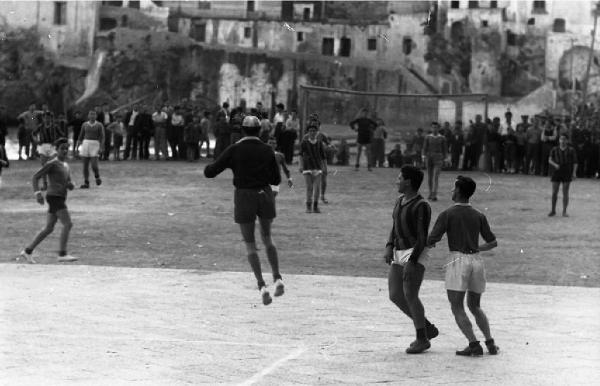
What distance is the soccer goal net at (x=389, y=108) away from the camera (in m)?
40.0

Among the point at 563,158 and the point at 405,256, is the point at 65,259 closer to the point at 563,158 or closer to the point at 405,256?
the point at 405,256

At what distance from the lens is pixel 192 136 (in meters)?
37.1

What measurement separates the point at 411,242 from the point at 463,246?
46 centimetres

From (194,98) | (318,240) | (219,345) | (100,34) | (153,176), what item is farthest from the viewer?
(100,34)

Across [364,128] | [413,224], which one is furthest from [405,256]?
[364,128]

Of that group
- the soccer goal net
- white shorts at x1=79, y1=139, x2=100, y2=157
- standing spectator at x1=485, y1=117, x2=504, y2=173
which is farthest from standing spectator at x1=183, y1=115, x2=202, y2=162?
white shorts at x1=79, y1=139, x2=100, y2=157

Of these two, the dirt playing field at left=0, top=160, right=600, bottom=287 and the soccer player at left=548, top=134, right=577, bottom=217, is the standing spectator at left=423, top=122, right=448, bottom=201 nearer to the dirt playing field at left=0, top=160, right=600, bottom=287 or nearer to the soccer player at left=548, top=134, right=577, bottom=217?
the dirt playing field at left=0, top=160, right=600, bottom=287

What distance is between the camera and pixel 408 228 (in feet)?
37.6

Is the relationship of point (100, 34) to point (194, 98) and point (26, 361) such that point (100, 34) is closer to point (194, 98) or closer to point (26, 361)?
point (194, 98)

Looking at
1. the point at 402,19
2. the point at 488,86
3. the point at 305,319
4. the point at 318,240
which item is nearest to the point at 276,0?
the point at 402,19

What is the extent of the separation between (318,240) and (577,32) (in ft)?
222

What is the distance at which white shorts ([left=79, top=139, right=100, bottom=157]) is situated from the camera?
2833cm

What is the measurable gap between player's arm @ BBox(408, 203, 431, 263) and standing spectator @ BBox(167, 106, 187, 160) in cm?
2628

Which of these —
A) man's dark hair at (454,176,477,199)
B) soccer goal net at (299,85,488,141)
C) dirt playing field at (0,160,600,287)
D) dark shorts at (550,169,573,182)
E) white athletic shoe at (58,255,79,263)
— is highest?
soccer goal net at (299,85,488,141)
